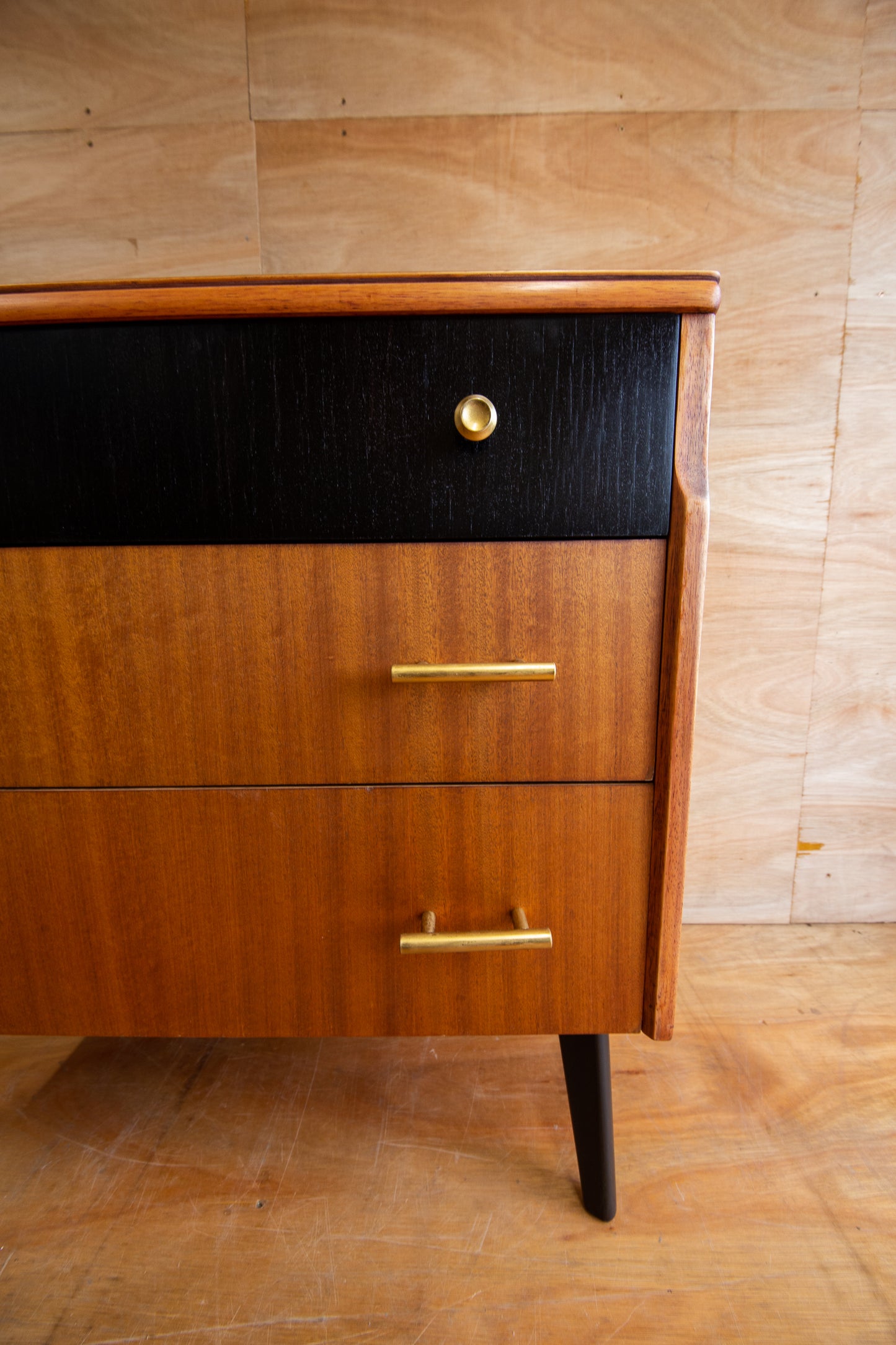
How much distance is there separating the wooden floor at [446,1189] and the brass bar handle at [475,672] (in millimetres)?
492

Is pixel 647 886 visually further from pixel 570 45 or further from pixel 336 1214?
pixel 570 45

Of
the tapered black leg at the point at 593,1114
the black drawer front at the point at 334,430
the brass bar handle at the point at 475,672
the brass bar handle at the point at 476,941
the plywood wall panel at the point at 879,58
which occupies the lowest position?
the tapered black leg at the point at 593,1114

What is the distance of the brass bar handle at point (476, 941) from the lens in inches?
19.9

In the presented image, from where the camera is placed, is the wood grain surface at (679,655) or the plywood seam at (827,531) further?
the plywood seam at (827,531)

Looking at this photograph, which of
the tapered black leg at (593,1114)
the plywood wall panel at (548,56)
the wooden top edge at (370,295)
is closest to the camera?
the wooden top edge at (370,295)

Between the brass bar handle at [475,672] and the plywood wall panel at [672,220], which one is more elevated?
the plywood wall panel at [672,220]

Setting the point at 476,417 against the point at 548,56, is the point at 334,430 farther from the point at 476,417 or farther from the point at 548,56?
the point at 548,56

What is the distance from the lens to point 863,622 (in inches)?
38.4

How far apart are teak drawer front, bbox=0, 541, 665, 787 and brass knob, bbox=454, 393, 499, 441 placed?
78 mm

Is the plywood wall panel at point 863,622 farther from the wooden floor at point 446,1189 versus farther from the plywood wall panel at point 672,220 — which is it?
the wooden floor at point 446,1189

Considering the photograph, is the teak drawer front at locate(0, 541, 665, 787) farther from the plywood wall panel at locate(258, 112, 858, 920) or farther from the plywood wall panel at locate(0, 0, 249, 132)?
the plywood wall panel at locate(0, 0, 249, 132)

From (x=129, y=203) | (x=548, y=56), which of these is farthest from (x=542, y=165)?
(x=129, y=203)

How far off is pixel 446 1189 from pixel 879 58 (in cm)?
135

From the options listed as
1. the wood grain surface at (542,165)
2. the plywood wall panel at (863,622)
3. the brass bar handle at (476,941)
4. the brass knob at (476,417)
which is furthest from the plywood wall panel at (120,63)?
the brass bar handle at (476,941)
